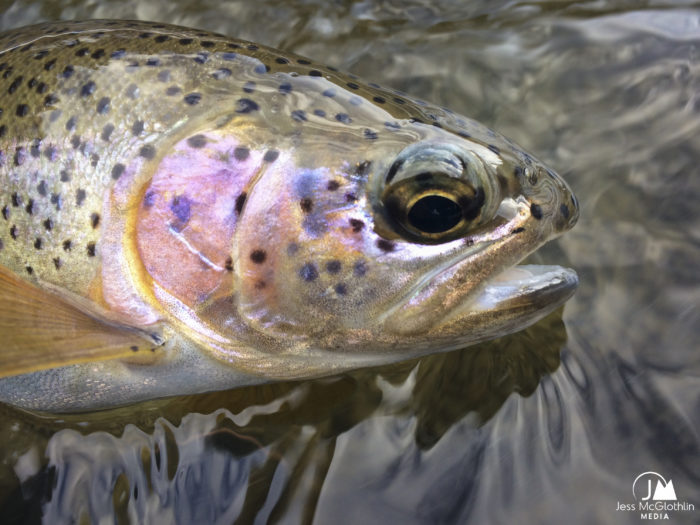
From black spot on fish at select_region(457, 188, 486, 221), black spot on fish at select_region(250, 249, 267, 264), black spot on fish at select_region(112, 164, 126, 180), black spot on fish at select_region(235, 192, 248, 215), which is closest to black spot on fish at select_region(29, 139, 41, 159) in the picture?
black spot on fish at select_region(112, 164, 126, 180)

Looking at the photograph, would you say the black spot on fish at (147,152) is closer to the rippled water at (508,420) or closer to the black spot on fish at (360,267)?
the black spot on fish at (360,267)

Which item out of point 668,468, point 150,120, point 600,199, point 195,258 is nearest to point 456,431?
point 668,468

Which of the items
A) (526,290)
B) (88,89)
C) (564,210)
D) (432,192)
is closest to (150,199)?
(88,89)

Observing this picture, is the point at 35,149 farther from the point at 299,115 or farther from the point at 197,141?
the point at 299,115

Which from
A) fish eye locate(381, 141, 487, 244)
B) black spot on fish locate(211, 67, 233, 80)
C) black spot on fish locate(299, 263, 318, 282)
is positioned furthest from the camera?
black spot on fish locate(211, 67, 233, 80)

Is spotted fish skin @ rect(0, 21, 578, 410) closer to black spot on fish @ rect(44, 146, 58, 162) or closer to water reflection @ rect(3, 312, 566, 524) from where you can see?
black spot on fish @ rect(44, 146, 58, 162)

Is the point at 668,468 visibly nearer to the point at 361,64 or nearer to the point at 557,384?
the point at 557,384
